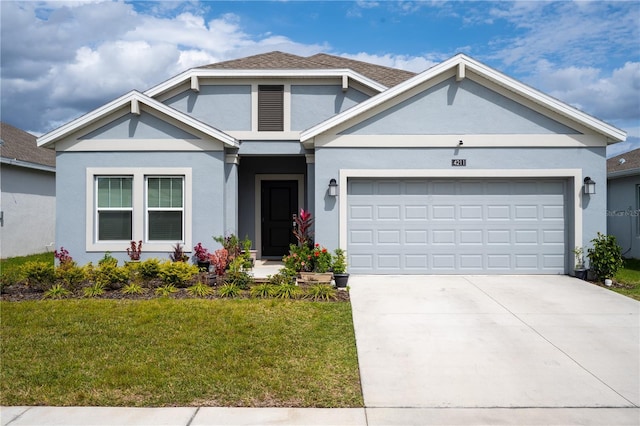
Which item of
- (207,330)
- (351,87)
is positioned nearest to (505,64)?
(351,87)

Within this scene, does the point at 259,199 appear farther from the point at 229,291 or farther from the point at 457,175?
the point at 457,175

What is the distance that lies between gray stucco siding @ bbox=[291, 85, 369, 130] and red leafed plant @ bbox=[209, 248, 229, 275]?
444 cm

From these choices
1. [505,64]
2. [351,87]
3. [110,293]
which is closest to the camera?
[110,293]

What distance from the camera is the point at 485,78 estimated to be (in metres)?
11.3

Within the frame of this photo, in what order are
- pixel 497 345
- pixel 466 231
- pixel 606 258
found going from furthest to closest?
pixel 466 231 → pixel 606 258 → pixel 497 345

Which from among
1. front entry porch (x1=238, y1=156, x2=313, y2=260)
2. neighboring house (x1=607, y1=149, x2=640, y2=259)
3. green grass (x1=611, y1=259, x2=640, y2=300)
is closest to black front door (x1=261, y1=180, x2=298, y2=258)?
front entry porch (x1=238, y1=156, x2=313, y2=260)

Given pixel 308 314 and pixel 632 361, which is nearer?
pixel 632 361

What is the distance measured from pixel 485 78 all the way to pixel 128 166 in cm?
894

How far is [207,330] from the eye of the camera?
274 inches

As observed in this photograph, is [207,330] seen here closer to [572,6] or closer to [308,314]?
[308,314]

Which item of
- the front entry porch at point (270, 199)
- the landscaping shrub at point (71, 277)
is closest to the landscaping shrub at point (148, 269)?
the landscaping shrub at point (71, 277)

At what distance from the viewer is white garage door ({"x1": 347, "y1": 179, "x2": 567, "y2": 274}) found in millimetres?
11523

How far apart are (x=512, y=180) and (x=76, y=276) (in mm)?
10062

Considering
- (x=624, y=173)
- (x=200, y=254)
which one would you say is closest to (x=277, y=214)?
(x=200, y=254)
